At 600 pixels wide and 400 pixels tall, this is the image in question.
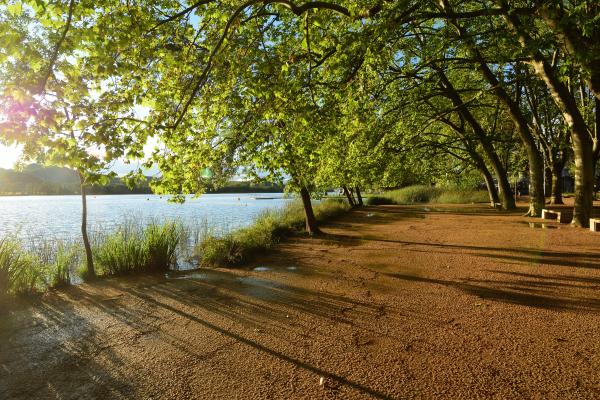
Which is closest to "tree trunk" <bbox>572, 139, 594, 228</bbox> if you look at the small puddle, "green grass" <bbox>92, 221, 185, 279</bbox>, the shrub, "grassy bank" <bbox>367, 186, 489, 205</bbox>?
the small puddle

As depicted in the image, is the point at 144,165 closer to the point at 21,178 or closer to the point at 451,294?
the point at 451,294

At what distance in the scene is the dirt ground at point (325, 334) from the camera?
324 cm

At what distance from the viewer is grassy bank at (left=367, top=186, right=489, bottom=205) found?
30141mm

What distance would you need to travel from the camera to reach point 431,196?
3331 centimetres

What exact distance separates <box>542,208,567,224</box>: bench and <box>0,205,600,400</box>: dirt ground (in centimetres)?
549

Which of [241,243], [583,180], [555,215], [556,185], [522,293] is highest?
[583,180]

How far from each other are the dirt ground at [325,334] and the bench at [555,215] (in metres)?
5.49

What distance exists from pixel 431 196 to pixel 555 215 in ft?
64.5

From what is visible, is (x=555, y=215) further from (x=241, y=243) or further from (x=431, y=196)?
(x=431, y=196)

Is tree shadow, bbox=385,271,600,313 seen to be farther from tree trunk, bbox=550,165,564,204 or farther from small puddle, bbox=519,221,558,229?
tree trunk, bbox=550,165,564,204

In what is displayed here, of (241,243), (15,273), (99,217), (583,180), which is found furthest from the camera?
(99,217)

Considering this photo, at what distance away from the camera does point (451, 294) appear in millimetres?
5637

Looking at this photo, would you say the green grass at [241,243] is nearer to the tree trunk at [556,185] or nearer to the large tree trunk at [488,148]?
the large tree trunk at [488,148]

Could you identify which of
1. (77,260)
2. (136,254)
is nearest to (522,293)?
(136,254)
